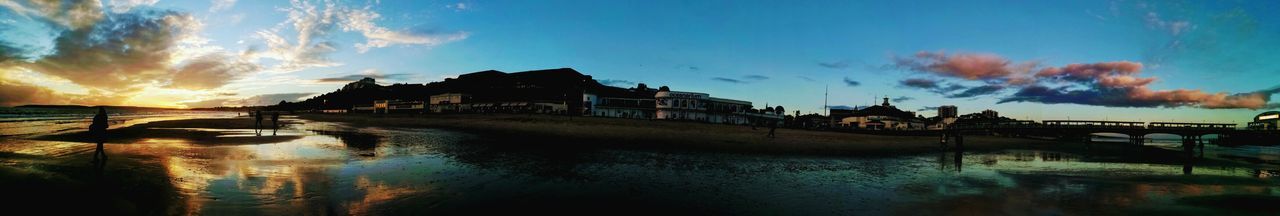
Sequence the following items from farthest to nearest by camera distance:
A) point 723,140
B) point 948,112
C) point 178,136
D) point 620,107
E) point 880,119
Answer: point 948,112
point 880,119
point 620,107
point 723,140
point 178,136

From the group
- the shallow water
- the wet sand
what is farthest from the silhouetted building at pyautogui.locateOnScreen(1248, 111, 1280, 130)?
the wet sand

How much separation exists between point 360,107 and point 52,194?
131 metres

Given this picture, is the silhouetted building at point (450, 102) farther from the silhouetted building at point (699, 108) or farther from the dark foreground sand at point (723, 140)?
the silhouetted building at point (699, 108)

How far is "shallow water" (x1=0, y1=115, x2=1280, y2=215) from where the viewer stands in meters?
8.96

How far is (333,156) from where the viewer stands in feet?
54.6

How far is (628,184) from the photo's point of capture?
1177 centimetres

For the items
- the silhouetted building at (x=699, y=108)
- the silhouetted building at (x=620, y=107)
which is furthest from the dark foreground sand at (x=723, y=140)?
the silhouetted building at (x=699, y=108)

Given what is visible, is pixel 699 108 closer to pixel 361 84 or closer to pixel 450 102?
pixel 450 102

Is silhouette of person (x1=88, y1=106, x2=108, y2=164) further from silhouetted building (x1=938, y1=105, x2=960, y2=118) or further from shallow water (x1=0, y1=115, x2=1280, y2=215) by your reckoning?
silhouetted building (x1=938, y1=105, x2=960, y2=118)

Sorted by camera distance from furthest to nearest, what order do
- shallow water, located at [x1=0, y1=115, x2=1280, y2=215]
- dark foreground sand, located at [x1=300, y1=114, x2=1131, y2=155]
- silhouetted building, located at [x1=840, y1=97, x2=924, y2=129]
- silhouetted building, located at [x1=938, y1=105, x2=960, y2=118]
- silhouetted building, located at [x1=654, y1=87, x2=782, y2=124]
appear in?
Result: 1. silhouetted building, located at [x1=938, y1=105, x2=960, y2=118]
2. silhouetted building, located at [x1=840, y1=97, x2=924, y2=129]
3. silhouetted building, located at [x1=654, y1=87, x2=782, y2=124]
4. dark foreground sand, located at [x1=300, y1=114, x2=1131, y2=155]
5. shallow water, located at [x1=0, y1=115, x2=1280, y2=215]

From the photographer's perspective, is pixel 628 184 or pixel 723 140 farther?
pixel 723 140

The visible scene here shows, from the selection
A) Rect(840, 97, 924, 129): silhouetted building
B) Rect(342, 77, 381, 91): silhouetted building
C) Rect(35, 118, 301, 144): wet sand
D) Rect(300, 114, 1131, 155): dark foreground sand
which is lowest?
Rect(35, 118, 301, 144): wet sand

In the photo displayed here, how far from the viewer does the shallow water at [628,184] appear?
8.96 metres

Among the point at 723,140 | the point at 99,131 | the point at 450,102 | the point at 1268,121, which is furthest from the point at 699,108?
the point at 1268,121
